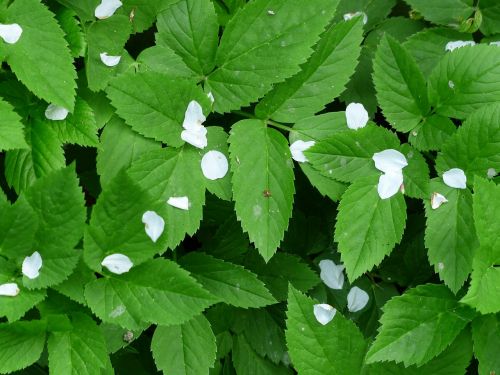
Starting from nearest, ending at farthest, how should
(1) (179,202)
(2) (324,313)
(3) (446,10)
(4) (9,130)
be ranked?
(4) (9,130) < (1) (179,202) < (2) (324,313) < (3) (446,10)

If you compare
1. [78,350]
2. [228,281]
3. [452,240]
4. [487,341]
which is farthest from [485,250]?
[78,350]

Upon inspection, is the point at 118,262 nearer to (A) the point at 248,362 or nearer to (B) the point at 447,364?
(A) the point at 248,362

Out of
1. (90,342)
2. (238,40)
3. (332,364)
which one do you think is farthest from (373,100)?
(90,342)

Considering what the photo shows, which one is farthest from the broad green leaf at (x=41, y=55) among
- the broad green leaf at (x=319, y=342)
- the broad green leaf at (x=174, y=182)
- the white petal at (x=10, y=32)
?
the broad green leaf at (x=319, y=342)

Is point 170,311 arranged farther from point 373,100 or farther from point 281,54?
point 373,100

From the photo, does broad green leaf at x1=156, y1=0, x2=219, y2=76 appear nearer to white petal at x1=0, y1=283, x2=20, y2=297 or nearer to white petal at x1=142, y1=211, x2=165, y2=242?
white petal at x1=142, y1=211, x2=165, y2=242

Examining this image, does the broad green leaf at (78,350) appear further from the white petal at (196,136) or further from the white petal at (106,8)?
the white petal at (106,8)
